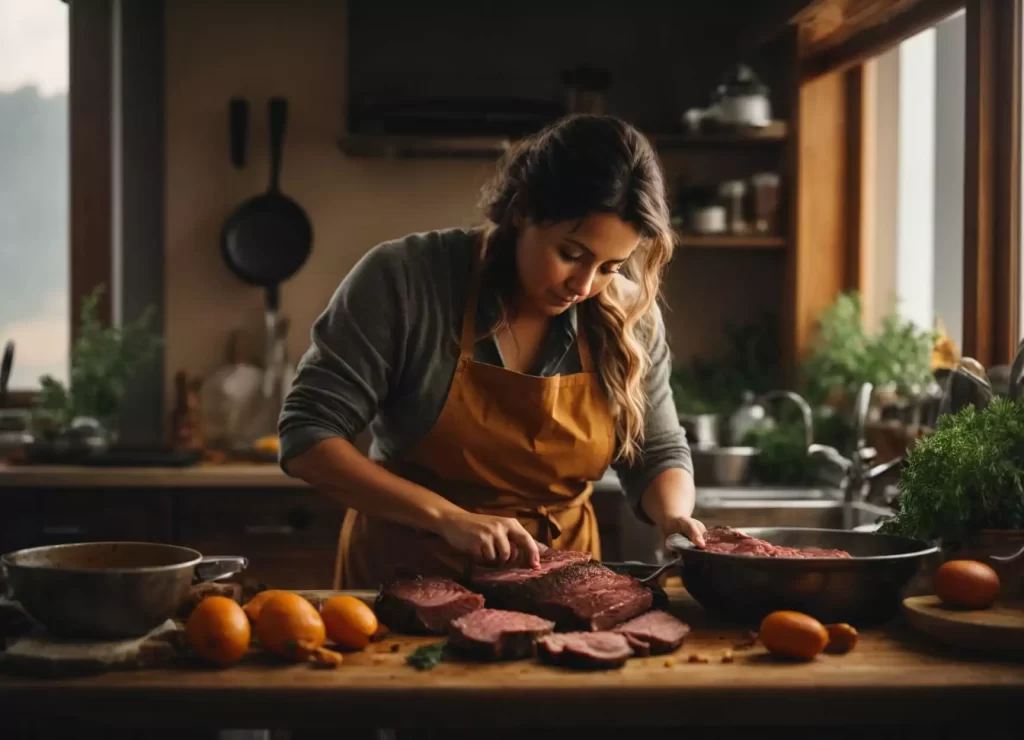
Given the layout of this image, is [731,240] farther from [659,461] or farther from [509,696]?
[509,696]

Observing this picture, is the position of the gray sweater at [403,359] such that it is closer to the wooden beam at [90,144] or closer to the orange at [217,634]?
the orange at [217,634]

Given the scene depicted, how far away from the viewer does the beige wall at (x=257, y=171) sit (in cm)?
413

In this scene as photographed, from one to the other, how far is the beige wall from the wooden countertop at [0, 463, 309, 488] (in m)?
0.78

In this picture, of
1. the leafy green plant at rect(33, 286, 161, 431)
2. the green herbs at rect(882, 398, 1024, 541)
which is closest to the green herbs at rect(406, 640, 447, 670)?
the green herbs at rect(882, 398, 1024, 541)

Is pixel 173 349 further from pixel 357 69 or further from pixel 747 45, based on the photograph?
pixel 747 45

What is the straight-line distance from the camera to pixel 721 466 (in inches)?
140

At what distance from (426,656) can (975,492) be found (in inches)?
35.3

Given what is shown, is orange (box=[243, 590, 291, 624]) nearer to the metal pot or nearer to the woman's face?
the metal pot

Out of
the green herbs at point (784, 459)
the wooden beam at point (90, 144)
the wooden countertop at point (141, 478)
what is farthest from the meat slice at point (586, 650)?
the wooden beam at point (90, 144)

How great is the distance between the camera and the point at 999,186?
2.92 meters

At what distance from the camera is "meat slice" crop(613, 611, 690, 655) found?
1.54 m

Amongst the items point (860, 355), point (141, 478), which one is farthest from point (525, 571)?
point (860, 355)

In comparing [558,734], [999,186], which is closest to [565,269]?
[558,734]

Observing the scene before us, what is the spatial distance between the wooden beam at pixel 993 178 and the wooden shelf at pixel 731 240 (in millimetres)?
1020
